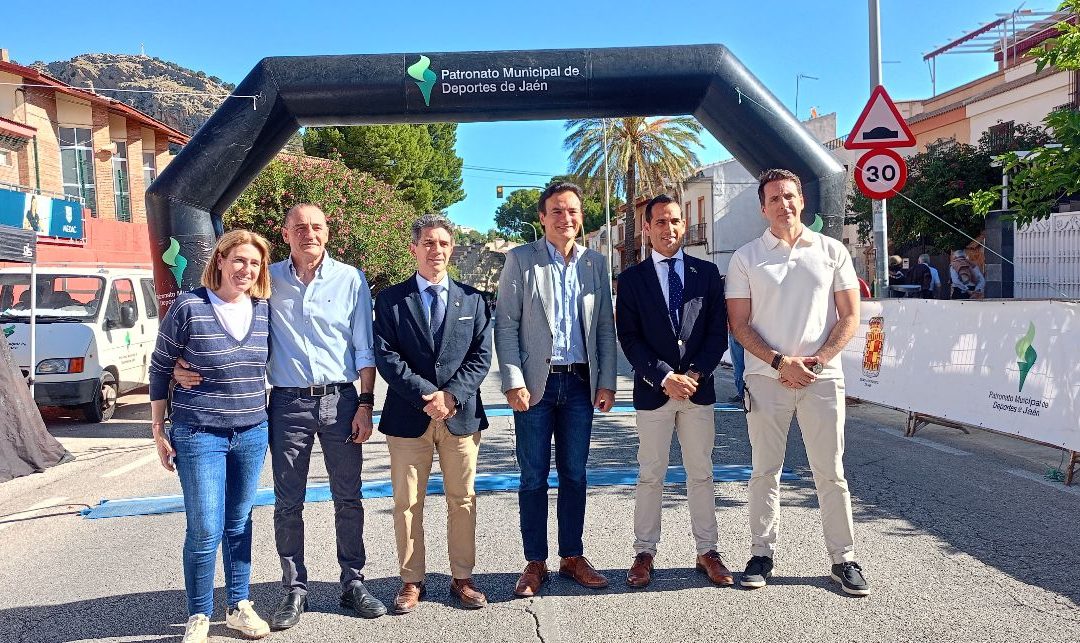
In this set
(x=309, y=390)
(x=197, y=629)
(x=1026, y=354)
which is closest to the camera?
(x=197, y=629)

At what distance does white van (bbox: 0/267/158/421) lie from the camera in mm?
10867

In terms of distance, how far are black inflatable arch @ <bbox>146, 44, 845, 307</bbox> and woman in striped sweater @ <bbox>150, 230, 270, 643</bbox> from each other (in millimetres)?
6010

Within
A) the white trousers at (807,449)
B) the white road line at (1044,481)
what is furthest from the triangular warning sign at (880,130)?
the white trousers at (807,449)

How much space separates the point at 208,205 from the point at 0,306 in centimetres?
434

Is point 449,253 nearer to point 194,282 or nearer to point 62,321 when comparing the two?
point 194,282

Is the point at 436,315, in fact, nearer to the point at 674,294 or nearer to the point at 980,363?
the point at 674,294

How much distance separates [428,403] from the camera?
4285mm

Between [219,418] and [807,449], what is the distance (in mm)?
2962

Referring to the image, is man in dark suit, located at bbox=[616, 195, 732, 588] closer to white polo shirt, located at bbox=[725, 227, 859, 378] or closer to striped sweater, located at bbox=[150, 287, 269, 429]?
white polo shirt, located at bbox=[725, 227, 859, 378]

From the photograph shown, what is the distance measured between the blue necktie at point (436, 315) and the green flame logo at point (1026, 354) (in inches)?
222

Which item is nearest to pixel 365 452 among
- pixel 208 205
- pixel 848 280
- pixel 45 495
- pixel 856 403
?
pixel 45 495

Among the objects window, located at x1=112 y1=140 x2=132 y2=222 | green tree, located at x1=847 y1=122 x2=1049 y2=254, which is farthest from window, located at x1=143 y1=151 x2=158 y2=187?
green tree, located at x1=847 y1=122 x2=1049 y2=254

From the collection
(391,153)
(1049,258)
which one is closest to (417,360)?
(1049,258)

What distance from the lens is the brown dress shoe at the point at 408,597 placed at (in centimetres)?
430
